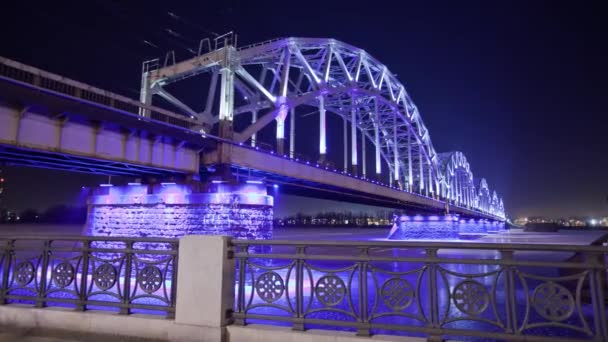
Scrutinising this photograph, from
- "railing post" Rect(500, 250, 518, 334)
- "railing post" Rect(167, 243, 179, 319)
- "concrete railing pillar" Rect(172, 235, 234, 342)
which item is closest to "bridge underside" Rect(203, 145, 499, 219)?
"railing post" Rect(167, 243, 179, 319)

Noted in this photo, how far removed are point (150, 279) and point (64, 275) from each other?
1419 mm

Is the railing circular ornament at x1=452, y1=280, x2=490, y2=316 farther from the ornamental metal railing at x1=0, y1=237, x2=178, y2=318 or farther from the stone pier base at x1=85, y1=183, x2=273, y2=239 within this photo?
the stone pier base at x1=85, y1=183, x2=273, y2=239

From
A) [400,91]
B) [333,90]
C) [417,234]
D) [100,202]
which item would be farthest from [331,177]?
[400,91]

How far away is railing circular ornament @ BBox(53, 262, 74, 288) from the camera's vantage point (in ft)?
19.7

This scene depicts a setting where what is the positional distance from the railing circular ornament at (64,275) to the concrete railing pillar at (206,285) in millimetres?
1984

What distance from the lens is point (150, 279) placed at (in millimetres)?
5676

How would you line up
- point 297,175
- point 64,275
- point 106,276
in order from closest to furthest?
1. point 106,276
2. point 64,275
3. point 297,175

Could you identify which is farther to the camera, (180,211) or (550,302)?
(180,211)

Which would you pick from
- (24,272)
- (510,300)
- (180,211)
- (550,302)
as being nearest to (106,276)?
(24,272)

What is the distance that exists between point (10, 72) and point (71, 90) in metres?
2.12

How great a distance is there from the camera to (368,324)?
15.3ft

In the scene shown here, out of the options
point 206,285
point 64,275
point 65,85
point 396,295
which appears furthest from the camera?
point 65,85

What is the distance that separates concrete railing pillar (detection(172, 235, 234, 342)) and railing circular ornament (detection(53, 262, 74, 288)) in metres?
1.98

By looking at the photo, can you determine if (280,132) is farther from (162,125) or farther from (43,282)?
(43,282)
